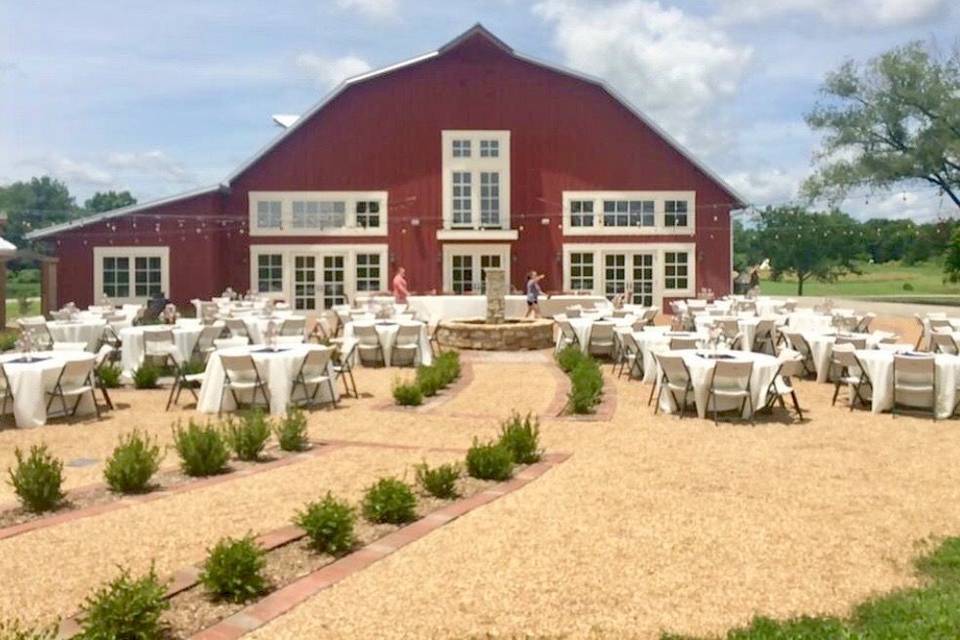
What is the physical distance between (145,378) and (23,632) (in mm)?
7942

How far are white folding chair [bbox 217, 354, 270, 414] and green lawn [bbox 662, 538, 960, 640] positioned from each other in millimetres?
6549

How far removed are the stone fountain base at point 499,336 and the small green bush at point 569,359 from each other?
2.76 meters

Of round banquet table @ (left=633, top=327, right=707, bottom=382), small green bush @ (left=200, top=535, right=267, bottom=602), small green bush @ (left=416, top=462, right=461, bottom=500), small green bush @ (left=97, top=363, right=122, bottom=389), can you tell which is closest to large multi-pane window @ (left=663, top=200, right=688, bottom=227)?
round banquet table @ (left=633, top=327, right=707, bottom=382)

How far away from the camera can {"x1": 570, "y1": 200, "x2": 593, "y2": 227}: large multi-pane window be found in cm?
2583

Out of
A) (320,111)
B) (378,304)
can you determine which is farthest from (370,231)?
(378,304)

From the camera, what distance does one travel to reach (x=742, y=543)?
5.00 m

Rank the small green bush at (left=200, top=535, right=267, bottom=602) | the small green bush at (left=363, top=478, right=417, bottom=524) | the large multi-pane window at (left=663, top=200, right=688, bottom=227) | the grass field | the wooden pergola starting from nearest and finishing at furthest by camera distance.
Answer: the small green bush at (left=200, top=535, right=267, bottom=602) < the small green bush at (left=363, top=478, right=417, bottom=524) < the wooden pergola < the large multi-pane window at (left=663, top=200, right=688, bottom=227) < the grass field

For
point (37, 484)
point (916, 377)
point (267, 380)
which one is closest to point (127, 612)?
point (37, 484)

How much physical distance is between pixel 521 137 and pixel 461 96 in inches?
82.8

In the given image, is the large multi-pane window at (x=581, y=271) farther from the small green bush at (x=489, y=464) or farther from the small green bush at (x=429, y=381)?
the small green bush at (x=489, y=464)

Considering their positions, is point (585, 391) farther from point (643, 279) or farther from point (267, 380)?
point (643, 279)

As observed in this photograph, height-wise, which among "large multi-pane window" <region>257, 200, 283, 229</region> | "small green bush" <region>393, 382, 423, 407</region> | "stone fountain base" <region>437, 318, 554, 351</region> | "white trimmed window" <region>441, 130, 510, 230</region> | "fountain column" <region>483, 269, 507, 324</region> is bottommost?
"small green bush" <region>393, 382, 423, 407</region>

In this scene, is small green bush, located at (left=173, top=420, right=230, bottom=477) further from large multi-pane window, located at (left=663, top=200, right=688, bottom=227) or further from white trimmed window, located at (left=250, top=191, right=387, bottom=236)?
large multi-pane window, located at (left=663, top=200, right=688, bottom=227)

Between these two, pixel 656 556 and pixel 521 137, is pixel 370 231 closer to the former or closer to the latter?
pixel 521 137
